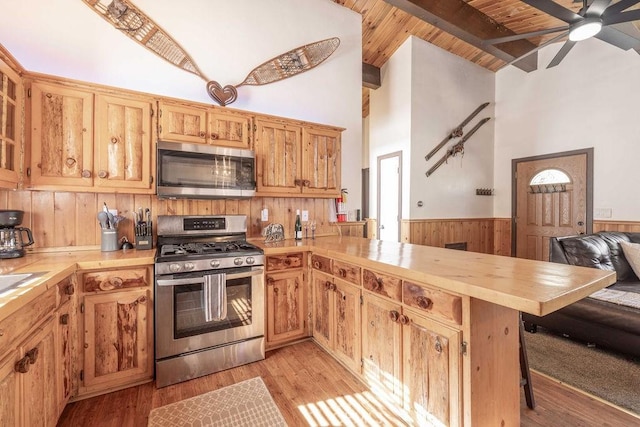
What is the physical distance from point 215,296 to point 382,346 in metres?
1.25

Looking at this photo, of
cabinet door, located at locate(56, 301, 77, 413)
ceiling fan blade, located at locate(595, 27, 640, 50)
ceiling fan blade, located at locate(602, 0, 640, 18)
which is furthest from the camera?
ceiling fan blade, located at locate(595, 27, 640, 50)

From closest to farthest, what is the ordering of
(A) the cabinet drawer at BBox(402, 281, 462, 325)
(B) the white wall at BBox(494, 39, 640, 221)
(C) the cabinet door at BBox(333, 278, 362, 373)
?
(A) the cabinet drawer at BBox(402, 281, 462, 325)
(C) the cabinet door at BBox(333, 278, 362, 373)
(B) the white wall at BBox(494, 39, 640, 221)

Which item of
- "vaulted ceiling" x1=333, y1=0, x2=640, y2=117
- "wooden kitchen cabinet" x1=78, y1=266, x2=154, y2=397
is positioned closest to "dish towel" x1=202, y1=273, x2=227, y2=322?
"wooden kitchen cabinet" x1=78, y1=266, x2=154, y2=397

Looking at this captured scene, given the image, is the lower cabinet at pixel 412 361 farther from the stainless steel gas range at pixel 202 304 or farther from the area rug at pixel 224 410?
the stainless steel gas range at pixel 202 304

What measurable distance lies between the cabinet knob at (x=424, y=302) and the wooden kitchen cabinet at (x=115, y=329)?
1806 mm

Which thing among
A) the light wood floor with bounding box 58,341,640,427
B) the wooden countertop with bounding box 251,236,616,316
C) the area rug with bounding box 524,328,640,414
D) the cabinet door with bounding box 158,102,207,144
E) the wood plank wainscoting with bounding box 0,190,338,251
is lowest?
the light wood floor with bounding box 58,341,640,427

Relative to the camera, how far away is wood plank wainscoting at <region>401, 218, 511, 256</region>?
4605mm

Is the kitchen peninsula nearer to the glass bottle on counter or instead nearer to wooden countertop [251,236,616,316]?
wooden countertop [251,236,616,316]

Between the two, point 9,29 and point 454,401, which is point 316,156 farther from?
point 9,29

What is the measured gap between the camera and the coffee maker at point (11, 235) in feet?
6.00

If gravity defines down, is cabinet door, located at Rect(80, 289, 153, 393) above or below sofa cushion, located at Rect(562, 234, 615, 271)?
below

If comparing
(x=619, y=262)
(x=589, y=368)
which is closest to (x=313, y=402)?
(x=589, y=368)

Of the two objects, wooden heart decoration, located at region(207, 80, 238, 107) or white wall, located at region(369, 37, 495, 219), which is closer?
wooden heart decoration, located at region(207, 80, 238, 107)

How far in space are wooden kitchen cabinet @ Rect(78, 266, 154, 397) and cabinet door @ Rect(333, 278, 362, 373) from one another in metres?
1.37
